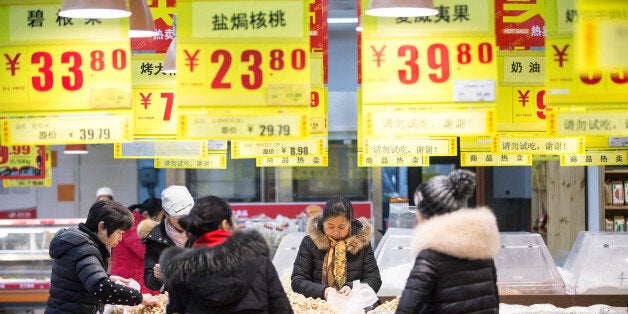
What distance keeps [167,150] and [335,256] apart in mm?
3974

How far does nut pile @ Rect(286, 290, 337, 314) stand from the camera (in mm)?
6109

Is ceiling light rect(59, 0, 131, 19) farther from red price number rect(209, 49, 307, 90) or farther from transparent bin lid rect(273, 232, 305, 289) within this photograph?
transparent bin lid rect(273, 232, 305, 289)

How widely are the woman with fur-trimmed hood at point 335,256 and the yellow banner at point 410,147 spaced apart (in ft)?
8.25

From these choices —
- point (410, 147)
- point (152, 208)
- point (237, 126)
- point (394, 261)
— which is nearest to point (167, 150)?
point (152, 208)

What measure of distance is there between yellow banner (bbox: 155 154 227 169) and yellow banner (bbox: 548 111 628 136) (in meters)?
5.46

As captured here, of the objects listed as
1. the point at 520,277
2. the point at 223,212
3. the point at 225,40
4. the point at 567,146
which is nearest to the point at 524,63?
the point at 567,146

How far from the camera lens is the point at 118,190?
15883 millimetres

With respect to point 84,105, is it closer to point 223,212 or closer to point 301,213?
point 223,212

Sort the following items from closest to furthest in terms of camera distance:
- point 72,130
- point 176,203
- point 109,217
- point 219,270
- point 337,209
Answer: point 219,270 < point 109,217 < point 72,130 < point 337,209 < point 176,203

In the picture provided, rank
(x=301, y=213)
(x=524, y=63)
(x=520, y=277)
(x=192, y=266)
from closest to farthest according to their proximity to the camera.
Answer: (x=192, y=266) → (x=520, y=277) → (x=524, y=63) → (x=301, y=213)

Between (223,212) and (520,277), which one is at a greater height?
(223,212)

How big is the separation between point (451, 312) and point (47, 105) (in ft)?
9.99

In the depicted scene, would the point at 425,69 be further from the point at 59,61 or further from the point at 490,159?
the point at 490,159

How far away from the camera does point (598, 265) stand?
752cm
